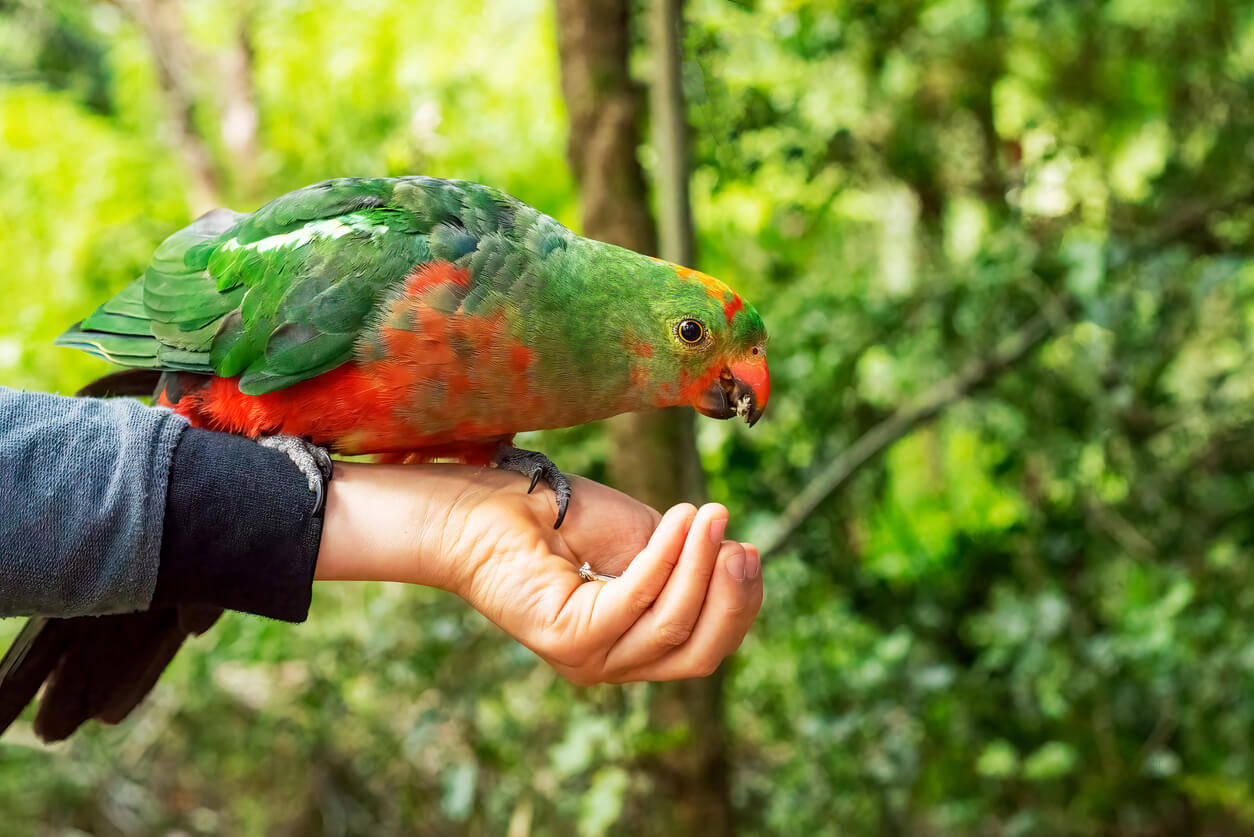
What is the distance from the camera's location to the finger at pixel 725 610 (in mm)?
1207

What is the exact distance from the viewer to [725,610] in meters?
1.21

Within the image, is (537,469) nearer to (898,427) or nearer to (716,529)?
(716,529)

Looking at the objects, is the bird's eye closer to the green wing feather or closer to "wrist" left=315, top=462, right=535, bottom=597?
the green wing feather

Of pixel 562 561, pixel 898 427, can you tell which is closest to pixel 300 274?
pixel 562 561

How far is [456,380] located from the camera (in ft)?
4.62

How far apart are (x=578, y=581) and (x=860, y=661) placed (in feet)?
4.54

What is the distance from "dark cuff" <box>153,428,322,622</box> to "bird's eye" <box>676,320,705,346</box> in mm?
589

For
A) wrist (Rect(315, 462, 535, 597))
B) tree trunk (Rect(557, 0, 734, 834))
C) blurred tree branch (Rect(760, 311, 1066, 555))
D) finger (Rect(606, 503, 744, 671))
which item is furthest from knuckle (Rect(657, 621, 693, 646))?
blurred tree branch (Rect(760, 311, 1066, 555))

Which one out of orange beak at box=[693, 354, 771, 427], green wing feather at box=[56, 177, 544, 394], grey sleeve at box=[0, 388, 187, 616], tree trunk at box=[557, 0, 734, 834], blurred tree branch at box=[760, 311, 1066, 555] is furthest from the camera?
blurred tree branch at box=[760, 311, 1066, 555]

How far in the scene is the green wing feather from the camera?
1442mm

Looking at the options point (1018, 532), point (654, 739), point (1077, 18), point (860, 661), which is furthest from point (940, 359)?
point (654, 739)

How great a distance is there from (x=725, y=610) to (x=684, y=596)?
0.19ft

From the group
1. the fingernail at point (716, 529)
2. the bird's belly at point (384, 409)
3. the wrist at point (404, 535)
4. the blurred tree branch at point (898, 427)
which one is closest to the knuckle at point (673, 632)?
the fingernail at point (716, 529)

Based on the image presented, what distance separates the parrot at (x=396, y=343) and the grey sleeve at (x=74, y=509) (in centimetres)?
27
